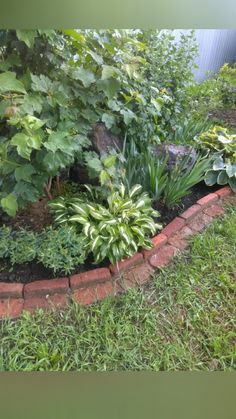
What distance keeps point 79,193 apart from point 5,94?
71 centimetres

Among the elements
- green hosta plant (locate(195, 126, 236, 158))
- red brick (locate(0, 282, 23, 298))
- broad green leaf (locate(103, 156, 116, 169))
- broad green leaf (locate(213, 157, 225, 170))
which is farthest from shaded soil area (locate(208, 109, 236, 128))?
red brick (locate(0, 282, 23, 298))

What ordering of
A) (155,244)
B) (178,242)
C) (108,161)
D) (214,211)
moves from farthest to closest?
(214,211), (178,242), (155,244), (108,161)

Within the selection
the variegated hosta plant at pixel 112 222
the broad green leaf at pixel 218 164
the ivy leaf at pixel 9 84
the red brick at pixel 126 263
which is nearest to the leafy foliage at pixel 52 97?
the ivy leaf at pixel 9 84

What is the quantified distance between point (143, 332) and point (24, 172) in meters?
0.87

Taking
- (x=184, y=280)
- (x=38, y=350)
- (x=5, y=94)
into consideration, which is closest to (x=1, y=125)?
(x=5, y=94)

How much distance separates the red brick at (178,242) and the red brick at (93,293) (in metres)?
0.48

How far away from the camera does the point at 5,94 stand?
3.91 feet

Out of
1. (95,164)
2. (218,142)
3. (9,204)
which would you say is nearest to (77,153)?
(95,164)

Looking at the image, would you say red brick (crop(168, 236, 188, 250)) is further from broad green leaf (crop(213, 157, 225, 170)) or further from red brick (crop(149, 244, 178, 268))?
broad green leaf (crop(213, 157, 225, 170))

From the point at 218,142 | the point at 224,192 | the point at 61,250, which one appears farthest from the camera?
the point at 218,142

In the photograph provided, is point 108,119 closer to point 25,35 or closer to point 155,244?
point 25,35

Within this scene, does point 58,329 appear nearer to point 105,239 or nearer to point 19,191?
point 105,239

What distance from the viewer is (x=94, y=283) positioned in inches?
57.8

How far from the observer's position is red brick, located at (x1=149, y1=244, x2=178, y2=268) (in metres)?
1.62
